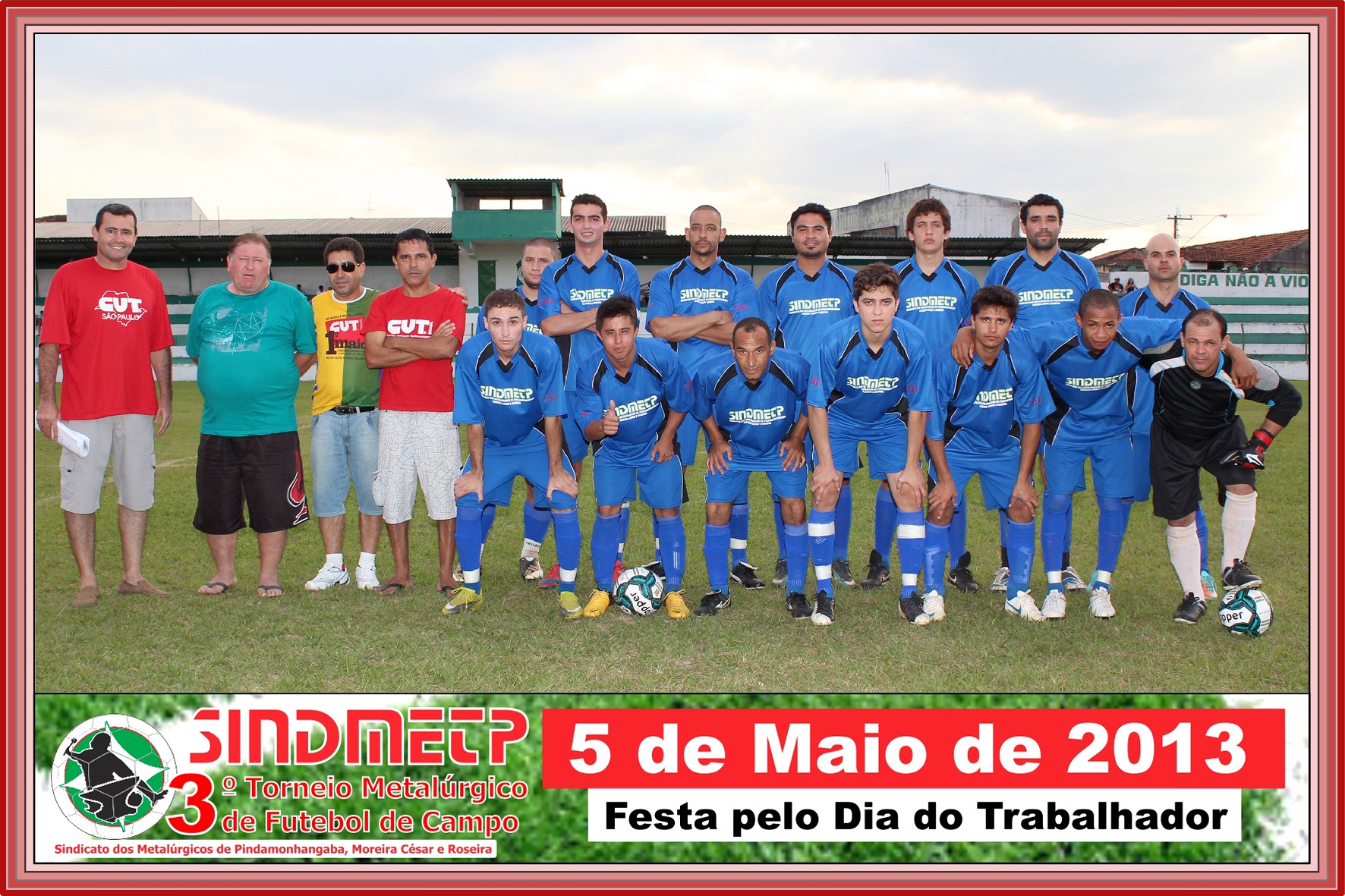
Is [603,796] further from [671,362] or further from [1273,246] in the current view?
[1273,246]

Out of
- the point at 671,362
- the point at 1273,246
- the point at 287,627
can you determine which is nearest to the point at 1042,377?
the point at 671,362

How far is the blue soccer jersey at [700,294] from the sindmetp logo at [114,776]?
3.57 metres

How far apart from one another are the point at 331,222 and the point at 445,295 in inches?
1448

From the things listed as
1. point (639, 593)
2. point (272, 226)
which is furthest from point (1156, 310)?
point (272, 226)

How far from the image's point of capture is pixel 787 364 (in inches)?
192

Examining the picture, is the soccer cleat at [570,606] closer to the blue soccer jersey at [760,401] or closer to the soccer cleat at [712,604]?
the soccer cleat at [712,604]

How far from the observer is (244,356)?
511 cm

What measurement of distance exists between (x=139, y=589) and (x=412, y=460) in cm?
188

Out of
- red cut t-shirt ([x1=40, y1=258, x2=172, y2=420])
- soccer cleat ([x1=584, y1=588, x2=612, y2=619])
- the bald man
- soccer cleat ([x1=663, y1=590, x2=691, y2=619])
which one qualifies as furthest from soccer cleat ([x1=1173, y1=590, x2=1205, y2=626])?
red cut t-shirt ([x1=40, y1=258, x2=172, y2=420])

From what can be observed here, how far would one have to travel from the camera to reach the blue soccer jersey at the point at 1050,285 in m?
5.36

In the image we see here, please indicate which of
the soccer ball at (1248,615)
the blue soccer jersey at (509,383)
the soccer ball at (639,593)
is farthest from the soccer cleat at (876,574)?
the blue soccer jersey at (509,383)

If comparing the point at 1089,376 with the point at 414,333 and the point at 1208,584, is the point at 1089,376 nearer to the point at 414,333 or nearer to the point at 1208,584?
the point at 1208,584

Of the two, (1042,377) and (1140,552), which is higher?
(1042,377)

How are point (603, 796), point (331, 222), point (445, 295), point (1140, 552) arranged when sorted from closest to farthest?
point (603, 796)
point (445, 295)
point (1140, 552)
point (331, 222)
